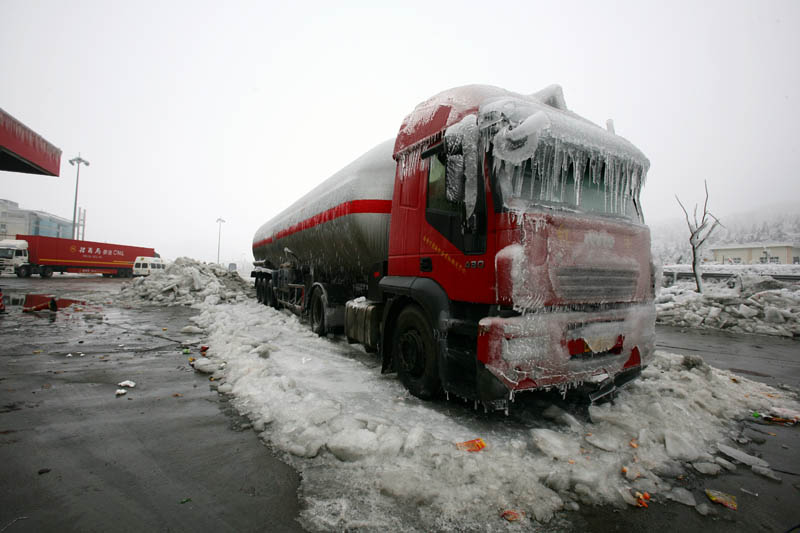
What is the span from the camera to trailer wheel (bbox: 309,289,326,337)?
7699mm

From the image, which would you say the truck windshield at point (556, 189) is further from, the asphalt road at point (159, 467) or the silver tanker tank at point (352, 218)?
the silver tanker tank at point (352, 218)

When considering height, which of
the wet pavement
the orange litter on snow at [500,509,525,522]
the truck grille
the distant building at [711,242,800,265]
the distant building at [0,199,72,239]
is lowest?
the wet pavement

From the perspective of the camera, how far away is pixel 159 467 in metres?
2.66

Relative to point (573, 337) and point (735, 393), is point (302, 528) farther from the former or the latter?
point (735, 393)

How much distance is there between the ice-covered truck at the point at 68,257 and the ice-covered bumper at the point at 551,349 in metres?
40.5

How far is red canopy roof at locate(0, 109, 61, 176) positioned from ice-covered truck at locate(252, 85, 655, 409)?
13220 millimetres

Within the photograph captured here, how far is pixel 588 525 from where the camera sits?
2139 mm

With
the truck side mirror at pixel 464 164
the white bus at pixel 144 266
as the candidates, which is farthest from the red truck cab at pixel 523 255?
the white bus at pixel 144 266

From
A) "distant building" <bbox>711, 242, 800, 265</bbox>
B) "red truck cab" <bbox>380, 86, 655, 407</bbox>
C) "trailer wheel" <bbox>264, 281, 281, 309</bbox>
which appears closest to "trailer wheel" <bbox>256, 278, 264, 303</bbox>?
"trailer wheel" <bbox>264, 281, 281, 309</bbox>

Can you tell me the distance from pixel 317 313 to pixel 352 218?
3109 mm

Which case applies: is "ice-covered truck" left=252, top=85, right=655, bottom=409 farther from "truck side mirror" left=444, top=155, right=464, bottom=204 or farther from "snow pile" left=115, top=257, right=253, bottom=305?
"snow pile" left=115, top=257, right=253, bottom=305

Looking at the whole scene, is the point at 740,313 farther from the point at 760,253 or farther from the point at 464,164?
the point at 760,253

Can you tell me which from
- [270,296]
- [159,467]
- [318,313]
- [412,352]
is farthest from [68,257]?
[412,352]

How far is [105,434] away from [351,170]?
15.3 ft
